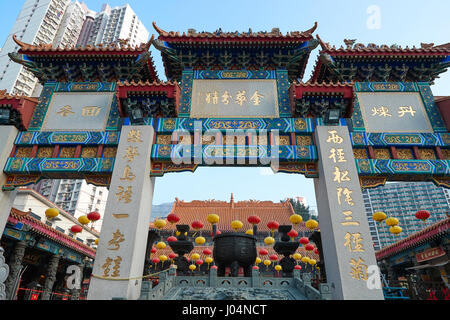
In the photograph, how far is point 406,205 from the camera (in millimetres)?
66188

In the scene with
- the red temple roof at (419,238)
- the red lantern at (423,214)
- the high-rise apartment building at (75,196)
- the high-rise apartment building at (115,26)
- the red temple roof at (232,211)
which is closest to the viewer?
the red lantern at (423,214)

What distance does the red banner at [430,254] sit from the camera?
507 inches

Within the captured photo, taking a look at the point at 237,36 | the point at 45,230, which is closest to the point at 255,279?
the point at 237,36

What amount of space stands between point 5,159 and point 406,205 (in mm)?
78158

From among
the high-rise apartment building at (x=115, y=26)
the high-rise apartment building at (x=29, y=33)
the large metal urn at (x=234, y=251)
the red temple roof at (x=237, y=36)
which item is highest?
the high-rise apartment building at (x=115, y=26)

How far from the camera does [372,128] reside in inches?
313

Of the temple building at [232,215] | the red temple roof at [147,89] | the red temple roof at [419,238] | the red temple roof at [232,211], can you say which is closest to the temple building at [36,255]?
the red temple roof at [147,89]

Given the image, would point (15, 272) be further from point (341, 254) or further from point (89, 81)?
point (341, 254)

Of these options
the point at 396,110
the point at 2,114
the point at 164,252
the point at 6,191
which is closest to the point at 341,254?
the point at 396,110

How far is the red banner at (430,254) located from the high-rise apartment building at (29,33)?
58931 millimetres

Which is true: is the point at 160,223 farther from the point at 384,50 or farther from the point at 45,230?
the point at 384,50

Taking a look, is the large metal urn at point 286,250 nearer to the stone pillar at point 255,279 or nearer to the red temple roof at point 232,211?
the stone pillar at point 255,279

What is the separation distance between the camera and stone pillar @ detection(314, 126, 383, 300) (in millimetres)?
5695

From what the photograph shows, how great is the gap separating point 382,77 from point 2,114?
11810 mm
